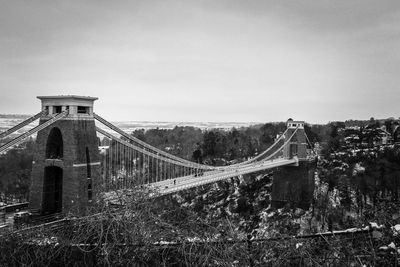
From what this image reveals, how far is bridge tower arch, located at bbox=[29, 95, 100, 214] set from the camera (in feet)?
44.6

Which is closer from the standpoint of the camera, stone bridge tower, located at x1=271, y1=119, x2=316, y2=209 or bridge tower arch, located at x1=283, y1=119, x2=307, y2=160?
stone bridge tower, located at x1=271, y1=119, x2=316, y2=209

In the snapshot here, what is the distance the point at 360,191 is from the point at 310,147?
1782 cm

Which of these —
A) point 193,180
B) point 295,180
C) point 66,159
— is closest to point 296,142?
point 295,180

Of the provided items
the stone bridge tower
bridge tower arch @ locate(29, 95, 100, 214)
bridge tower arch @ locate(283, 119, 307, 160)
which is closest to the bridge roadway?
the stone bridge tower

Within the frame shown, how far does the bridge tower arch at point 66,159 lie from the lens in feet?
44.6

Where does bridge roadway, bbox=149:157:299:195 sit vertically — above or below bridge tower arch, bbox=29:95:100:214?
below

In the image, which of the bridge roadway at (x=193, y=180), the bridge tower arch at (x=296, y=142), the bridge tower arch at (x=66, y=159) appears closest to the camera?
the bridge tower arch at (x=66, y=159)

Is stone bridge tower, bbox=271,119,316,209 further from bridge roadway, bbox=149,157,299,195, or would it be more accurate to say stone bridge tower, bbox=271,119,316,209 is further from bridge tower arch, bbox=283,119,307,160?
bridge roadway, bbox=149,157,299,195

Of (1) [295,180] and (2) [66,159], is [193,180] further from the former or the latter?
(1) [295,180]

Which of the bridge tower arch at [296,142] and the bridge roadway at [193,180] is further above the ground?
the bridge tower arch at [296,142]

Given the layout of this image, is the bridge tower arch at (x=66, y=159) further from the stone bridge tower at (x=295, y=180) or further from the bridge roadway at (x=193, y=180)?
the stone bridge tower at (x=295, y=180)

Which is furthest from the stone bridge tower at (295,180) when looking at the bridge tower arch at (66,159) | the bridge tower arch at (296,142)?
the bridge tower arch at (66,159)

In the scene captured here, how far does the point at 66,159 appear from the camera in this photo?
45.0ft

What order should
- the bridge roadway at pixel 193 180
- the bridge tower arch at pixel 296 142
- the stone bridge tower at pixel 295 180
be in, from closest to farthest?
the bridge roadway at pixel 193 180, the stone bridge tower at pixel 295 180, the bridge tower arch at pixel 296 142
